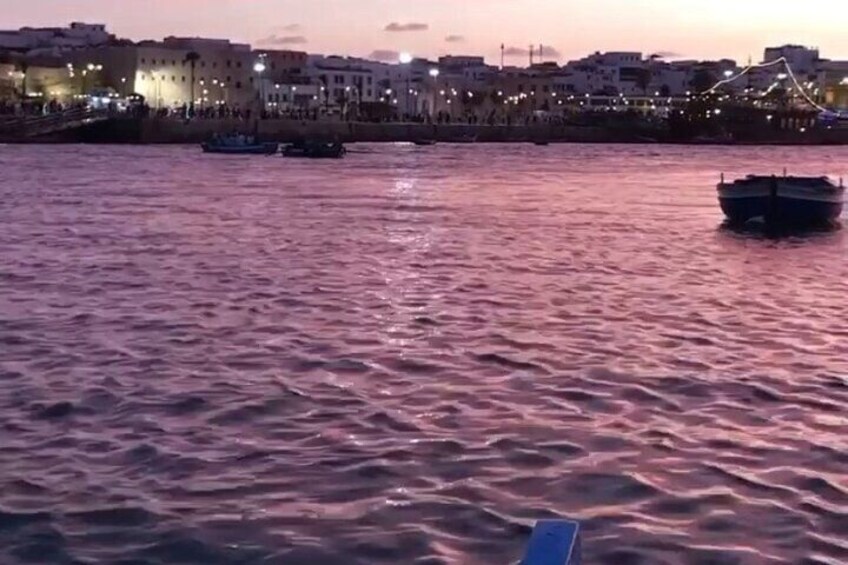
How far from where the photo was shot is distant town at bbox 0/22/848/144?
127125 millimetres

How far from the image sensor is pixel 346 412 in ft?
34.1

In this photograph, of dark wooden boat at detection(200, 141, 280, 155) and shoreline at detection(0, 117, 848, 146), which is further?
shoreline at detection(0, 117, 848, 146)

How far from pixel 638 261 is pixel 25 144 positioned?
233 ft

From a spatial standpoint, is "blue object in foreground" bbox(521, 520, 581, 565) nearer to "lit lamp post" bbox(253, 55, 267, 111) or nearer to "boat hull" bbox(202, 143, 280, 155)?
"boat hull" bbox(202, 143, 280, 155)

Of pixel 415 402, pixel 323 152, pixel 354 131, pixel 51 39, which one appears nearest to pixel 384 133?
pixel 354 131

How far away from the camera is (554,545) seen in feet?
13.9

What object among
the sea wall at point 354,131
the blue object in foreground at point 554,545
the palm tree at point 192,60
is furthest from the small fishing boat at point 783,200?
the palm tree at point 192,60

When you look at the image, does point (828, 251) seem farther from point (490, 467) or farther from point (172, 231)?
point (490, 467)

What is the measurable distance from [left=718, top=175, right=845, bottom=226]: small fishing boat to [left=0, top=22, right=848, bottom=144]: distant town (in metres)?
79.3

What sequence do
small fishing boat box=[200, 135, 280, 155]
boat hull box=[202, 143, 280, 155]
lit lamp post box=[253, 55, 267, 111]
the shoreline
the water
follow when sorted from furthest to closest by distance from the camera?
lit lamp post box=[253, 55, 267, 111], the shoreline, small fishing boat box=[200, 135, 280, 155], boat hull box=[202, 143, 280, 155], the water

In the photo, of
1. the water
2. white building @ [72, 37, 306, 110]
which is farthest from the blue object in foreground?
white building @ [72, 37, 306, 110]

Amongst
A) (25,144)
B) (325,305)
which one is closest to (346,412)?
(325,305)

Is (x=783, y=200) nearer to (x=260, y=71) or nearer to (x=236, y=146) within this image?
(x=236, y=146)

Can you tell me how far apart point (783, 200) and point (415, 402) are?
857 inches
